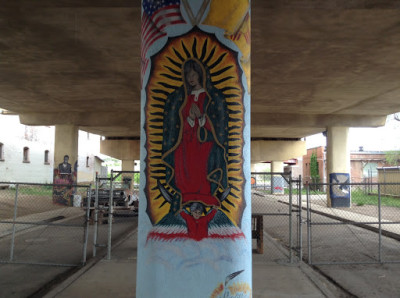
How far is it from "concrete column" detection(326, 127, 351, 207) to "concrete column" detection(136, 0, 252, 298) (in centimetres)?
2088

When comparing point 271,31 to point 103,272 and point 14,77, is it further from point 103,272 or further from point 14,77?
point 14,77

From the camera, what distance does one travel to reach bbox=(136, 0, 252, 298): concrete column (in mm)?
4070

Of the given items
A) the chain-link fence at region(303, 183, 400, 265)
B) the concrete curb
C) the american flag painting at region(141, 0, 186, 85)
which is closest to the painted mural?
the concrete curb

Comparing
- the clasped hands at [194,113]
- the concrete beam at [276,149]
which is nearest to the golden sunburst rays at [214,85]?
the clasped hands at [194,113]

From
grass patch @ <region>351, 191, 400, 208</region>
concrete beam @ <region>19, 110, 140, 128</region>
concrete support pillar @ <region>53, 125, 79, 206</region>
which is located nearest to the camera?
concrete beam @ <region>19, 110, 140, 128</region>

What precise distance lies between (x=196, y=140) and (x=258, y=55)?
27.6 ft

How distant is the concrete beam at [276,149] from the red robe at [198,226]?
1346 inches

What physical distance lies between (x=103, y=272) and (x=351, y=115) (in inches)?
814

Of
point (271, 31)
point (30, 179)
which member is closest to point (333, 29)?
point (271, 31)

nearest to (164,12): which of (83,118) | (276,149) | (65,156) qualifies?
(83,118)

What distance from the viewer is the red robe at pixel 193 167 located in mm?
4160

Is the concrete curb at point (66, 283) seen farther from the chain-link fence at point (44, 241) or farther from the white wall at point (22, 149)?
the white wall at point (22, 149)

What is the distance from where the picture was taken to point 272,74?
45.7 ft

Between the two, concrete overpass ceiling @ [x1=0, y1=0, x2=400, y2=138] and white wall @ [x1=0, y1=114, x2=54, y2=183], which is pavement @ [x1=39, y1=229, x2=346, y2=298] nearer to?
concrete overpass ceiling @ [x1=0, y1=0, x2=400, y2=138]
